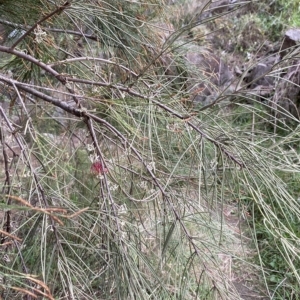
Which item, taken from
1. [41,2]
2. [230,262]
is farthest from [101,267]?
[230,262]

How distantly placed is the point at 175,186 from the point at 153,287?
0.85ft

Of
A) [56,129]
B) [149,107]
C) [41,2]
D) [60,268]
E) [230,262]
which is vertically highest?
[41,2]

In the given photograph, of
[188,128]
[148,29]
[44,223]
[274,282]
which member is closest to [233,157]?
[188,128]

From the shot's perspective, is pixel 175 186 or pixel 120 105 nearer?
pixel 120 105

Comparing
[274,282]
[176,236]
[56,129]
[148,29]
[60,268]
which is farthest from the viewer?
[274,282]

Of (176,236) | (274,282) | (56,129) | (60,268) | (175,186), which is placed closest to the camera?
(60,268)

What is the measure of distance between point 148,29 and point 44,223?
874 mm

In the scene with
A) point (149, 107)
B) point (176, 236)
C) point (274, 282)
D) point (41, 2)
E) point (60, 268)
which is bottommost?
point (274, 282)

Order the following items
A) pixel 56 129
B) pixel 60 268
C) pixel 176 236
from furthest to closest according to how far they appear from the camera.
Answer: pixel 56 129, pixel 176 236, pixel 60 268

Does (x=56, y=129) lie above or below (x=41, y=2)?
below

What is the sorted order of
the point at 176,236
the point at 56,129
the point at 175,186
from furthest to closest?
the point at 56,129, the point at 175,186, the point at 176,236

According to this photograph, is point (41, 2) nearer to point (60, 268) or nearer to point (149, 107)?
point (149, 107)

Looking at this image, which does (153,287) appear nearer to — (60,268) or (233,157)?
(60,268)

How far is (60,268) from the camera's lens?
75 centimetres
